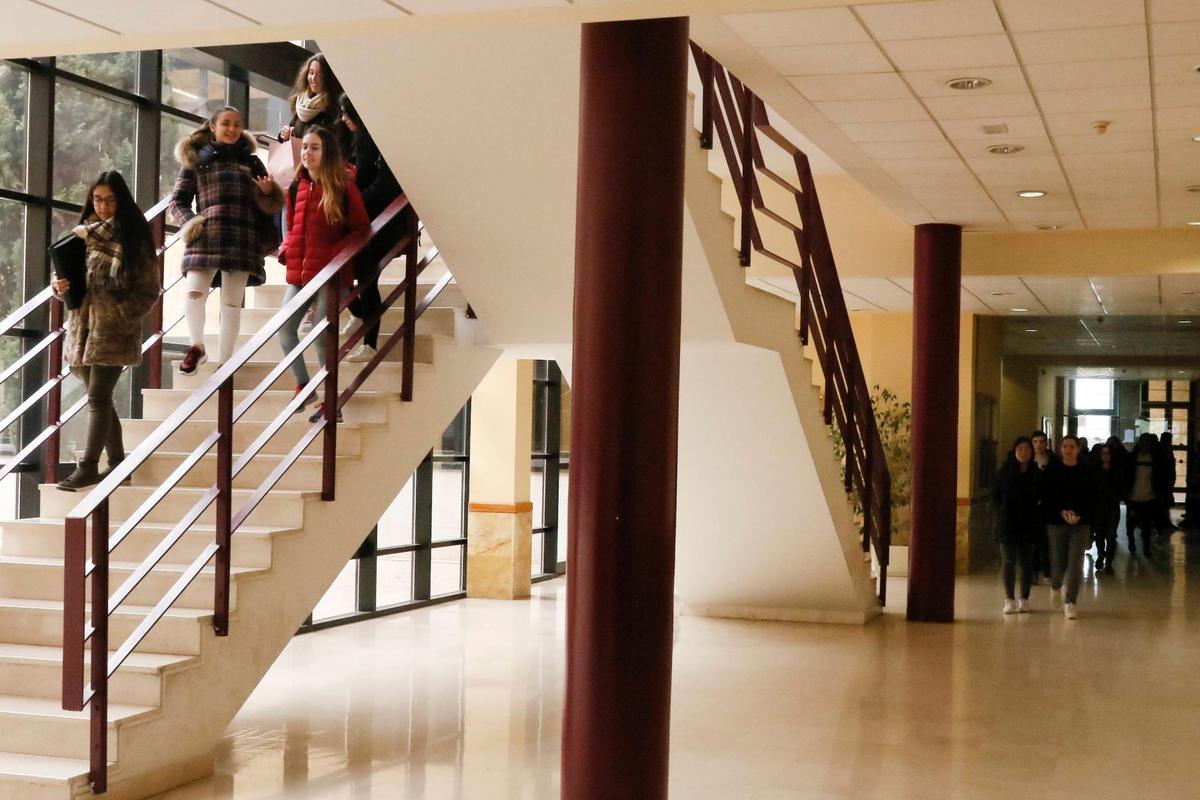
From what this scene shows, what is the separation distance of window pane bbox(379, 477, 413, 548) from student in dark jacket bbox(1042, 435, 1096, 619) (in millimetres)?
5554

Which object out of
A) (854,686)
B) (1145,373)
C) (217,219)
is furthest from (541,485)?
(1145,373)

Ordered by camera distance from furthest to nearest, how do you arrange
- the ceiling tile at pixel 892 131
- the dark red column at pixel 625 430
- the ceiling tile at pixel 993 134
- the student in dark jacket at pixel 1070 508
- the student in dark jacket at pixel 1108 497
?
the student in dark jacket at pixel 1108 497, the student in dark jacket at pixel 1070 508, the ceiling tile at pixel 892 131, the ceiling tile at pixel 993 134, the dark red column at pixel 625 430

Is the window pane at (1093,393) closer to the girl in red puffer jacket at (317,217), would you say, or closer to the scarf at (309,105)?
the scarf at (309,105)

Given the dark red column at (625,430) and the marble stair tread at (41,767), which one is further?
the marble stair tread at (41,767)

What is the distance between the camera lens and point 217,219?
23.7ft

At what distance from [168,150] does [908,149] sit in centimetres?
514

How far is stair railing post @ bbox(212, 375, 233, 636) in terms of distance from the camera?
5824 millimetres

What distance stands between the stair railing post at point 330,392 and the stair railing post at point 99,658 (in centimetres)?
149

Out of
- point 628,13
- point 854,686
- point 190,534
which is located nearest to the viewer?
point 628,13

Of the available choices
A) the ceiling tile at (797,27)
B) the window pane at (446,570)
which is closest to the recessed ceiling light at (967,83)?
the ceiling tile at (797,27)

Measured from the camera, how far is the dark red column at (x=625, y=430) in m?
4.84

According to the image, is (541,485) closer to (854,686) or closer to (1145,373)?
(854,686)

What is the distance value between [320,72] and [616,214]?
3.66 metres

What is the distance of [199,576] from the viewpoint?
6.07 metres
